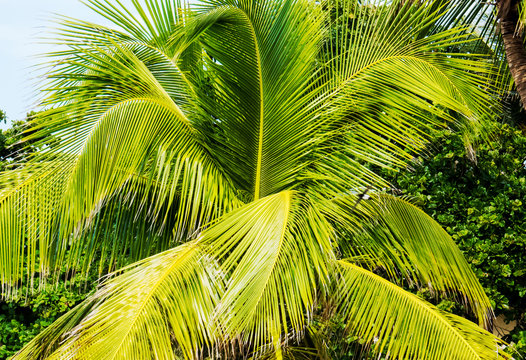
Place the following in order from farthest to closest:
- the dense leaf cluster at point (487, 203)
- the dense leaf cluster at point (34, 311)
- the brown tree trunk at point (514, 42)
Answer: the dense leaf cluster at point (34, 311), the dense leaf cluster at point (487, 203), the brown tree trunk at point (514, 42)

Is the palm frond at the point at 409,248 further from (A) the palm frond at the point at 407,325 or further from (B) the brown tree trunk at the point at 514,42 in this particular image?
(B) the brown tree trunk at the point at 514,42

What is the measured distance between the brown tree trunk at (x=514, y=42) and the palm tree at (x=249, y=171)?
2.48 ft

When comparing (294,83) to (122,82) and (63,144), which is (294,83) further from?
(63,144)

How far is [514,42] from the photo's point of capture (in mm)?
5363

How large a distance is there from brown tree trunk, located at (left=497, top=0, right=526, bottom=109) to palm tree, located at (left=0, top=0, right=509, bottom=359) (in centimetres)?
75

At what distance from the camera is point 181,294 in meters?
3.68

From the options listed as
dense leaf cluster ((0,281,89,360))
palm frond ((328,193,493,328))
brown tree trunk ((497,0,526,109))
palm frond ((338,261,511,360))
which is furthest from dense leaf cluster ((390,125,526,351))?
dense leaf cluster ((0,281,89,360))

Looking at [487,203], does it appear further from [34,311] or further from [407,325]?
[34,311]

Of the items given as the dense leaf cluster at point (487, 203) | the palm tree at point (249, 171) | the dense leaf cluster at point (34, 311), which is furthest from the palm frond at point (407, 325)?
the dense leaf cluster at point (34, 311)

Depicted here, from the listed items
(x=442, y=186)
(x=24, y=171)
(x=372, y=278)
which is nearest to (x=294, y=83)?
(x=372, y=278)

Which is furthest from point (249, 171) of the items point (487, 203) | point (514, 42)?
point (487, 203)

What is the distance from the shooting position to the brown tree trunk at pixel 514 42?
5.30m

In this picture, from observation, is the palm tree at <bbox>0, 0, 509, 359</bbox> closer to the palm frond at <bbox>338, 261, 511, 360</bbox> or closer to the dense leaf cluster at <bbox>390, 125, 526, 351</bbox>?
the palm frond at <bbox>338, 261, 511, 360</bbox>

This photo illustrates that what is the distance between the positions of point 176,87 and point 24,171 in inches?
63.9
